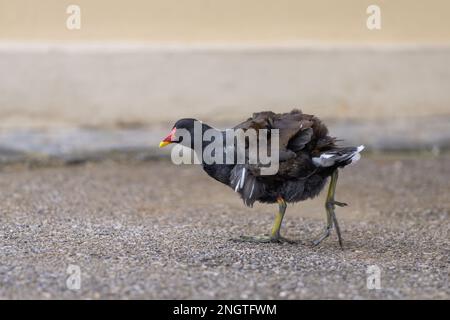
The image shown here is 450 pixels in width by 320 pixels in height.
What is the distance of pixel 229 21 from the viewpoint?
9766mm

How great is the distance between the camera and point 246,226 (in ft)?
22.5

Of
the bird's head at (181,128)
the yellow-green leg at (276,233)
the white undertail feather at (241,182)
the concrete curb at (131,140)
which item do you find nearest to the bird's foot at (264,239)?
the yellow-green leg at (276,233)

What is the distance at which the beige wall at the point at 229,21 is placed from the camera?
954 cm

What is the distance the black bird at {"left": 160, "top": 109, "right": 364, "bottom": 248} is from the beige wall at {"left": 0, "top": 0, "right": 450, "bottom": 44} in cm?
381

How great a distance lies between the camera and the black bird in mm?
5789

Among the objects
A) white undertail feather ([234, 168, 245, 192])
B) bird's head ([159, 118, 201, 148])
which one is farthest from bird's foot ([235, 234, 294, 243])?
bird's head ([159, 118, 201, 148])

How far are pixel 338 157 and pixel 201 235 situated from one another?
48.3 inches


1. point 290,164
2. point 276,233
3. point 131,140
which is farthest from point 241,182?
point 131,140

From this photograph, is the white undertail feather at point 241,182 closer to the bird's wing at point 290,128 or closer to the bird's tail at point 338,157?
the bird's wing at point 290,128

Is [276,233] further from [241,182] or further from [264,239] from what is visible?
[241,182]

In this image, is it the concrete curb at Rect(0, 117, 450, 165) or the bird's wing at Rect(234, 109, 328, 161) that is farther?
the concrete curb at Rect(0, 117, 450, 165)

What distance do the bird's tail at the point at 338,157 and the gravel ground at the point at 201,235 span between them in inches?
23.9

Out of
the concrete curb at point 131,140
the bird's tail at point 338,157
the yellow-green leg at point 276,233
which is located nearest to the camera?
the bird's tail at point 338,157

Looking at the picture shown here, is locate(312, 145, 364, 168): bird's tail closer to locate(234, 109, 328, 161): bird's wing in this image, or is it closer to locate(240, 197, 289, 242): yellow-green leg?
locate(234, 109, 328, 161): bird's wing
